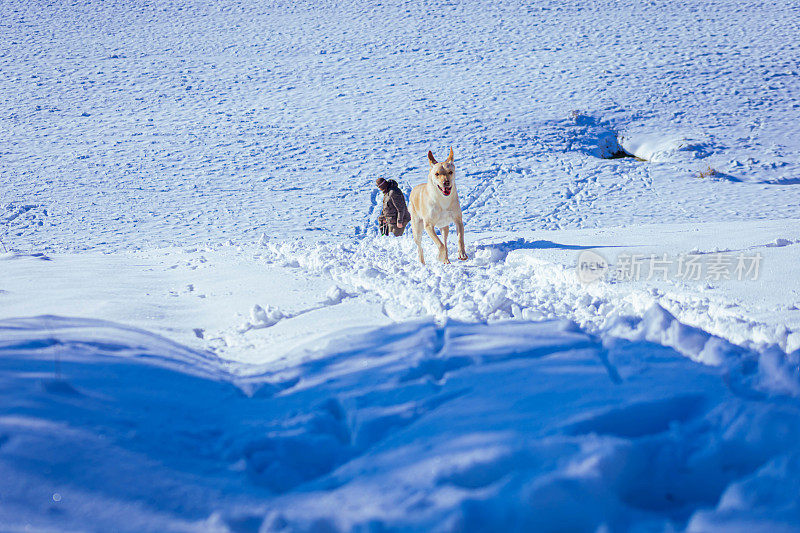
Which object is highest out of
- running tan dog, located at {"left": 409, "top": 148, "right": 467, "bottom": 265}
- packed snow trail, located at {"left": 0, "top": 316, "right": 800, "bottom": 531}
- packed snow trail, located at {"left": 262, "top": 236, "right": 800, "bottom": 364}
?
running tan dog, located at {"left": 409, "top": 148, "right": 467, "bottom": 265}

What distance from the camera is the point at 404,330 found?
288 centimetres

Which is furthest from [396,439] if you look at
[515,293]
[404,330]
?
[515,293]

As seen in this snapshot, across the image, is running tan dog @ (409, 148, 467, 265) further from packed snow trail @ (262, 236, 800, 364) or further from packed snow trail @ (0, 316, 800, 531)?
packed snow trail @ (0, 316, 800, 531)

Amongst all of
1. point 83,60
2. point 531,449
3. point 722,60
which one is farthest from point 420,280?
point 83,60

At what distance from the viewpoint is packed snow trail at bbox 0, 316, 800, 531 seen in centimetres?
157

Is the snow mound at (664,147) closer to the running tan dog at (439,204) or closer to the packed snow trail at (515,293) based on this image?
the packed snow trail at (515,293)

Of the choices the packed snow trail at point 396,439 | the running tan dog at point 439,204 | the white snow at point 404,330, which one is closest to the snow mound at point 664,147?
the white snow at point 404,330

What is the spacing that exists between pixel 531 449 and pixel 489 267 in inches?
112

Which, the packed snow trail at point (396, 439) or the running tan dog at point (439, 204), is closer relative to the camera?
the packed snow trail at point (396, 439)

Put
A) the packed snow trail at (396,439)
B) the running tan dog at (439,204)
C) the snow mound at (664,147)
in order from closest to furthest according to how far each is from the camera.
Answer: the packed snow trail at (396,439), the running tan dog at (439,204), the snow mound at (664,147)

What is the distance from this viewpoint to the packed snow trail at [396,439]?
1566 millimetres

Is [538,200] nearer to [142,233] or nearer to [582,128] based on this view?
[582,128]

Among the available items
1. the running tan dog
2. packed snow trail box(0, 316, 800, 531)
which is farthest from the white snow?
the running tan dog

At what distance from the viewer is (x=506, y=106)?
11.9 metres
